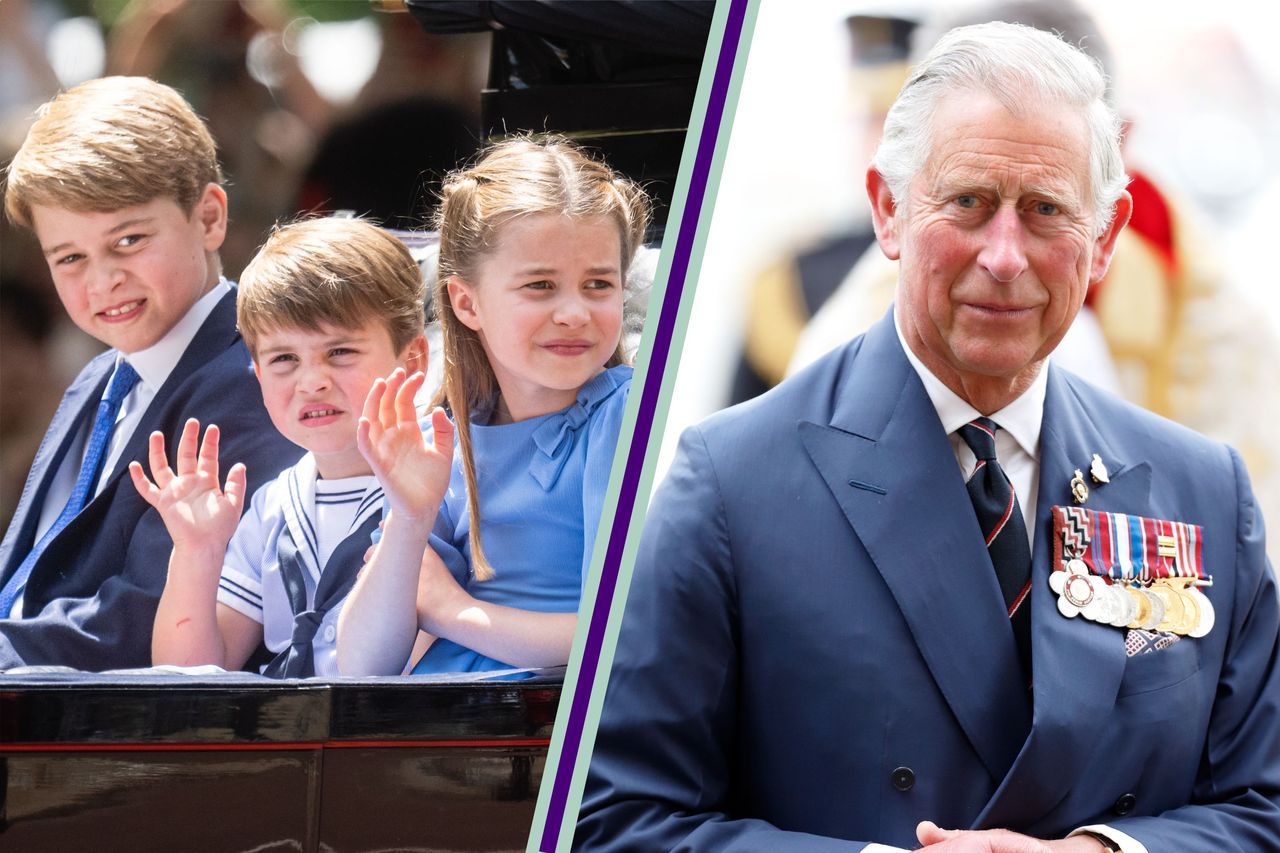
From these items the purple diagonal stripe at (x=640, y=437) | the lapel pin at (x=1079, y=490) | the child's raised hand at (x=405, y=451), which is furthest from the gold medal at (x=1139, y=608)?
the child's raised hand at (x=405, y=451)

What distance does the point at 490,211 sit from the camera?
2.20 meters

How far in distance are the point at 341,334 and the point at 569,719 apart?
729 mm

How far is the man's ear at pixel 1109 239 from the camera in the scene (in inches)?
78.4

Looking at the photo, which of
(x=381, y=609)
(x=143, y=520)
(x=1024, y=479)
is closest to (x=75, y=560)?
(x=143, y=520)

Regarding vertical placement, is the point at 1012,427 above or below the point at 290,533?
above

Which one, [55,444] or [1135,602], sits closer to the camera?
[1135,602]

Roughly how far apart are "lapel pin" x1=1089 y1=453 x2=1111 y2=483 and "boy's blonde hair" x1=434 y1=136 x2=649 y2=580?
75 centimetres

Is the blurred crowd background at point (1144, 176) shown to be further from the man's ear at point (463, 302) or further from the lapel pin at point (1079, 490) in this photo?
the man's ear at point (463, 302)

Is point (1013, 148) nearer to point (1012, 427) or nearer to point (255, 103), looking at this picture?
point (1012, 427)

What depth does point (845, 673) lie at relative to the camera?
1.90 metres

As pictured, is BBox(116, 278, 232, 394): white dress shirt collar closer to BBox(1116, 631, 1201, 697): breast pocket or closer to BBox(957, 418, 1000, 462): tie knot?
BBox(957, 418, 1000, 462): tie knot

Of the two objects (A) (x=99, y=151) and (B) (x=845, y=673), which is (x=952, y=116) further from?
(A) (x=99, y=151)

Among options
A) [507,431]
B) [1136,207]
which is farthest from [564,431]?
[1136,207]

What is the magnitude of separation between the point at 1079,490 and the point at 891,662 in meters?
0.40
